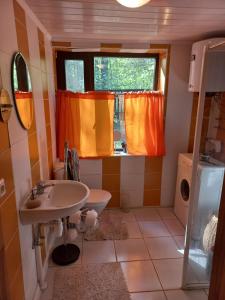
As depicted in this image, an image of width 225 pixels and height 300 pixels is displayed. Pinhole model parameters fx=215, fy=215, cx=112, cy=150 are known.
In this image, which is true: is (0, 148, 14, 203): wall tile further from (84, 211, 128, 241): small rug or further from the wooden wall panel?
(84, 211, 128, 241): small rug

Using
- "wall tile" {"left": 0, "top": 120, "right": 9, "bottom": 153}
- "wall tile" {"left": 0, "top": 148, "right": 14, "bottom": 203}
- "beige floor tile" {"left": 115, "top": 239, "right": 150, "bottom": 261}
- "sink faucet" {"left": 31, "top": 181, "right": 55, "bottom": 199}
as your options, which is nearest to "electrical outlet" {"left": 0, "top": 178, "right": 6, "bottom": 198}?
"wall tile" {"left": 0, "top": 148, "right": 14, "bottom": 203}

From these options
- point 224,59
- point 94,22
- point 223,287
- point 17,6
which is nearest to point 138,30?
point 94,22

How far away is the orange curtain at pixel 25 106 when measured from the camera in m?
1.40

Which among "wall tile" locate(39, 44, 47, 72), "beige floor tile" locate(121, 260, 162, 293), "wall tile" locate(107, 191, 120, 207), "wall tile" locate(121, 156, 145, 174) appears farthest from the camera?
"wall tile" locate(107, 191, 120, 207)

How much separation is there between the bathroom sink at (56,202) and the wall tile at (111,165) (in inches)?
40.4

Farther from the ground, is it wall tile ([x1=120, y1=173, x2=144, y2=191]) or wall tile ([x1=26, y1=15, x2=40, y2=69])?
wall tile ([x1=26, y1=15, x2=40, y2=69])

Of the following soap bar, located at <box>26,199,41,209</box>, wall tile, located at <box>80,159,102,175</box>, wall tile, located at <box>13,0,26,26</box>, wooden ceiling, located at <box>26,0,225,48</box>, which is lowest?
wall tile, located at <box>80,159,102,175</box>

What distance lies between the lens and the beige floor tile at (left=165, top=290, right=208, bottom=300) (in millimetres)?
1722

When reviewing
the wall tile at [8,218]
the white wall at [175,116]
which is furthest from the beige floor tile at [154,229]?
the wall tile at [8,218]

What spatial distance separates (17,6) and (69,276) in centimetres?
213

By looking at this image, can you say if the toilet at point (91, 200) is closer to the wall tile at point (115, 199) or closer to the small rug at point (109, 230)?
the small rug at point (109, 230)

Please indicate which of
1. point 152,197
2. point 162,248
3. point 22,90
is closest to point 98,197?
point 162,248

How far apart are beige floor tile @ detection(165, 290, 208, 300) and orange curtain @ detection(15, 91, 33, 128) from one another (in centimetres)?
174

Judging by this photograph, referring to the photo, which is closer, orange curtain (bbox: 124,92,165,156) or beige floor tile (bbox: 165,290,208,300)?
beige floor tile (bbox: 165,290,208,300)
